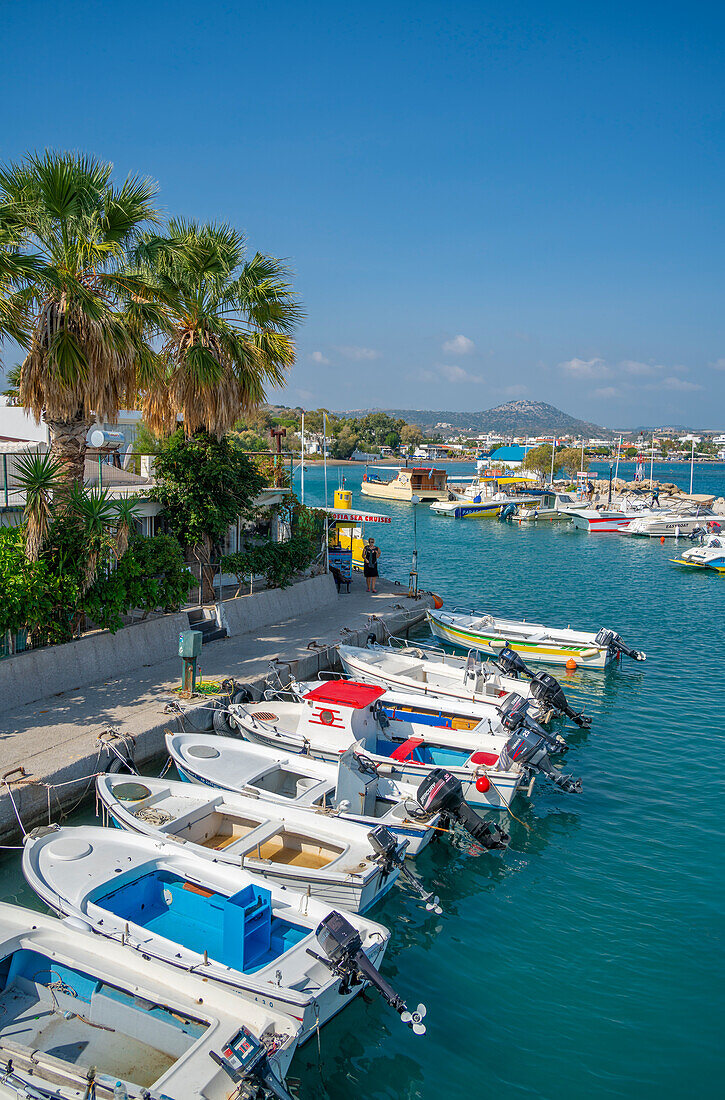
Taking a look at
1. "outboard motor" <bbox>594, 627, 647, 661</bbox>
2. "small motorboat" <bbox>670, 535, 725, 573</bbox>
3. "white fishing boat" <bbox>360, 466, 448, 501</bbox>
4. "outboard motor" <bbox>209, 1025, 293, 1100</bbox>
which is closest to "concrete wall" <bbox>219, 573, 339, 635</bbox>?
"outboard motor" <bbox>594, 627, 647, 661</bbox>

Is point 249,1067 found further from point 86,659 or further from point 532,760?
point 86,659

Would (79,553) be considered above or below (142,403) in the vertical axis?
below

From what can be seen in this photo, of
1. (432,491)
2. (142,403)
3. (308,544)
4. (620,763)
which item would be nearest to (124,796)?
(620,763)

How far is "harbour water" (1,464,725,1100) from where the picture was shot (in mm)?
7965

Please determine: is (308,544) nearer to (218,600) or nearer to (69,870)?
(218,600)

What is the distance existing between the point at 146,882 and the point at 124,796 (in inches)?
86.4

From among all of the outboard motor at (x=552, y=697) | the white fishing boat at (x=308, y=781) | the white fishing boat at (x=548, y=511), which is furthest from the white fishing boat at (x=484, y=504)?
the white fishing boat at (x=308, y=781)

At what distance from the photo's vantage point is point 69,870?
8.91m

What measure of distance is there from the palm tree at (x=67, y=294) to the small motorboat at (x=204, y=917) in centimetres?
912

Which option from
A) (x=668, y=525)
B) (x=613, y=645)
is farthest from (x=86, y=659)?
(x=668, y=525)

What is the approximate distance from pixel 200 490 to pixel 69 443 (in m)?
4.85

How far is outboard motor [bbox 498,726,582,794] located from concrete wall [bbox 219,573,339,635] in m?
9.40

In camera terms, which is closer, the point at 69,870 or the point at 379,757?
the point at 69,870

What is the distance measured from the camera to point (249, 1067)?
Answer: 6168mm
